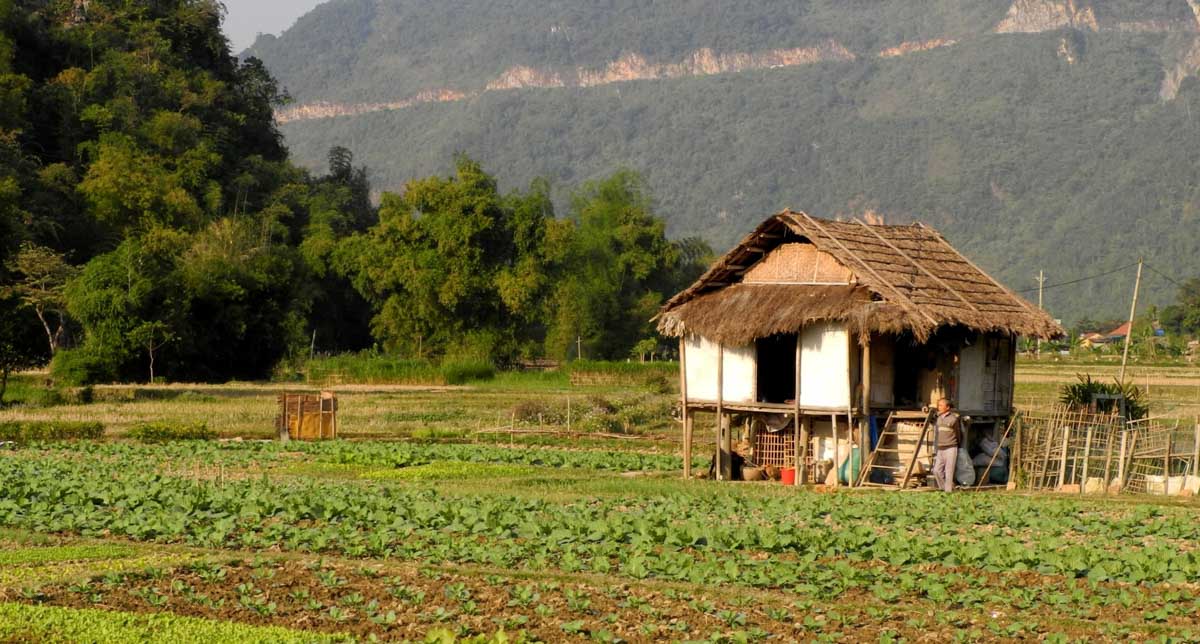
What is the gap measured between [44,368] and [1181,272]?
413 feet

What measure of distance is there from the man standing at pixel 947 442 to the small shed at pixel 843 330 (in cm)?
106

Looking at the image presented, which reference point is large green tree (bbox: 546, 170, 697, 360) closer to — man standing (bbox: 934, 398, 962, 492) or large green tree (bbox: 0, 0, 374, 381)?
large green tree (bbox: 0, 0, 374, 381)

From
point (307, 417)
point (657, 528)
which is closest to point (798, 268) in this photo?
point (657, 528)

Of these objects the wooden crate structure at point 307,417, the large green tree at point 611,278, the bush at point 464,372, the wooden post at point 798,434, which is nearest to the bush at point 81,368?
the bush at point 464,372

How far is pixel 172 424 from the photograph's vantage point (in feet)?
113

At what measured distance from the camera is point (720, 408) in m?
28.7

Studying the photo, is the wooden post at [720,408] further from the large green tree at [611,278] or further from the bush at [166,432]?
the large green tree at [611,278]

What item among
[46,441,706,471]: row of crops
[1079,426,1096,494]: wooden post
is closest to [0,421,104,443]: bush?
[46,441,706,471]: row of crops

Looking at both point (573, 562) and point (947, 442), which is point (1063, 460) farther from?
point (573, 562)

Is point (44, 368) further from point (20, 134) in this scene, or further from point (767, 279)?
point (767, 279)

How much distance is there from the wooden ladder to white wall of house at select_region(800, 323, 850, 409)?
0.97 meters

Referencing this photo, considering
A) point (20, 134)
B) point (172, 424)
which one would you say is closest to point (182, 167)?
point (20, 134)

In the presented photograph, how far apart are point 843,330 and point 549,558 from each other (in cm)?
1155

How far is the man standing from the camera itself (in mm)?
25766
